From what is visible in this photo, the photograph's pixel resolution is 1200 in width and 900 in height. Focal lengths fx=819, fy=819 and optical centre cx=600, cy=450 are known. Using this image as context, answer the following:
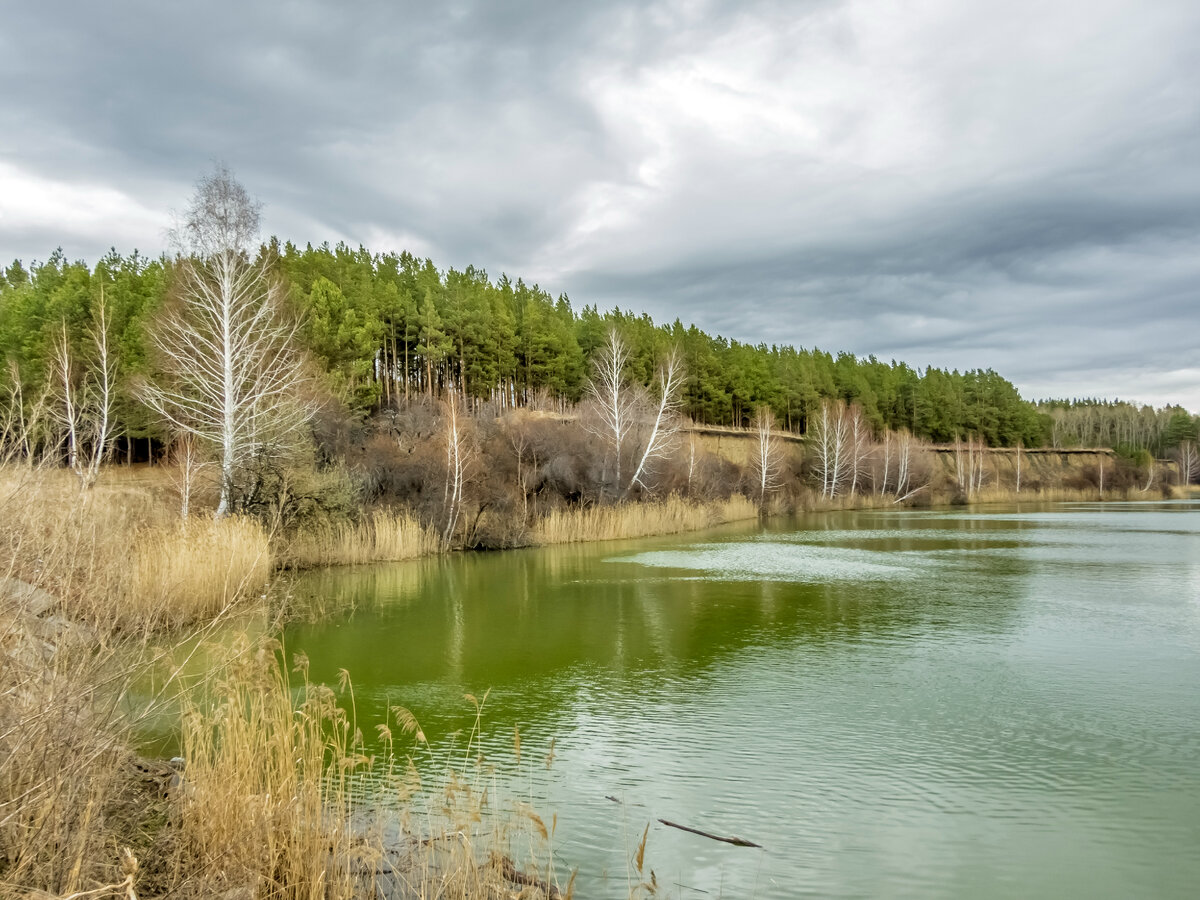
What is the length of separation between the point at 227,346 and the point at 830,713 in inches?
550

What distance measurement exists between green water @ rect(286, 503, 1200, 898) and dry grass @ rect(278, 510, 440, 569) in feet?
5.46

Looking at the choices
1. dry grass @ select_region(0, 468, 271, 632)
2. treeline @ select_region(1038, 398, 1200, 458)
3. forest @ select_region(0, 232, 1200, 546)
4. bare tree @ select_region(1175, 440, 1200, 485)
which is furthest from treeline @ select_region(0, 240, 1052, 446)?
treeline @ select_region(1038, 398, 1200, 458)

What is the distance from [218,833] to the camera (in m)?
3.97

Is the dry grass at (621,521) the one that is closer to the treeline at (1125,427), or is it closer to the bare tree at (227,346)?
the bare tree at (227,346)

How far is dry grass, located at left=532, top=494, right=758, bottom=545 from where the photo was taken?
25.0m

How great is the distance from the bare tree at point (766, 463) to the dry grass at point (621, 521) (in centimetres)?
978

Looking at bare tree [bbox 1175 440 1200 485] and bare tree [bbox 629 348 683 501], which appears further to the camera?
bare tree [bbox 1175 440 1200 485]

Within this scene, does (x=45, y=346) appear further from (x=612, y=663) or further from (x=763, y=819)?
(x=763, y=819)

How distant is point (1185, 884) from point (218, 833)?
5.13 m

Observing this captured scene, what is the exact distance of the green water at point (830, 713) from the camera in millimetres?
4793

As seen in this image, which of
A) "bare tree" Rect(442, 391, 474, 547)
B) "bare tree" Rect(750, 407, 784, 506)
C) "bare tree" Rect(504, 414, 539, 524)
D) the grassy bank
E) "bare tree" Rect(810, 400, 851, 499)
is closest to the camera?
the grassy bank

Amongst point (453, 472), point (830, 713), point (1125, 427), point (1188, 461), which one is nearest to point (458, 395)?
point (453, 472)

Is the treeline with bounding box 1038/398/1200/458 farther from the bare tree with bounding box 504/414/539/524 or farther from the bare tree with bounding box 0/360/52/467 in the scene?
the bare tree with bounding box 0/360/52/467

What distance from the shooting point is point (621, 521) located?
26.7 metres
